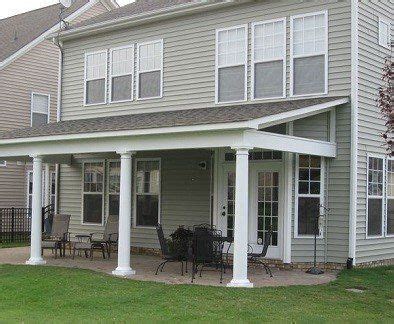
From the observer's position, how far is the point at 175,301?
32.4 feet

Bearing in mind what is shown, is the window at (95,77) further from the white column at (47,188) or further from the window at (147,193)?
the white column at (47,188)

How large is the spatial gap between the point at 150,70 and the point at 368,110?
20.0ft

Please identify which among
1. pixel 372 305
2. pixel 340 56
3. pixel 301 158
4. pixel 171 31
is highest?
pixel 171 31

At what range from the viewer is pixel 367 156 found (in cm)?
1415

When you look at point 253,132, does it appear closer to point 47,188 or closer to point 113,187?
point 113,187

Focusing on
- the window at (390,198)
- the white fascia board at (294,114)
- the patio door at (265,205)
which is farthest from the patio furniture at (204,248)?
the window at (390,198)

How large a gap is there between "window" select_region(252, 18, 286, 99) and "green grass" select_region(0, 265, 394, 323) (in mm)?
4722

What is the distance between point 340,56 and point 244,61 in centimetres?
245

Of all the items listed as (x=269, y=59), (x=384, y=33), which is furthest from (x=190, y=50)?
(x=384, y=33)

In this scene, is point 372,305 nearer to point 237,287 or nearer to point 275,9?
point 237,287

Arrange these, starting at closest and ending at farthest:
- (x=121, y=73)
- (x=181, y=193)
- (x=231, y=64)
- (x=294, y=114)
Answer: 1. (x=294, y=114)
2. (x=231, y=64)
3. (x=181, y=193)
4. (x=121, y=73)

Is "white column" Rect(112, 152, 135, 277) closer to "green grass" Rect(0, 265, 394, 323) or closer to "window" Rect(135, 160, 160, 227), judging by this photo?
"green grass" Rect(0, 265, 394, 323)

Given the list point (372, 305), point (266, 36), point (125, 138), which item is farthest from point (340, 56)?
point (372, 305)

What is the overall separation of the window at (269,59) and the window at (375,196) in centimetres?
262
